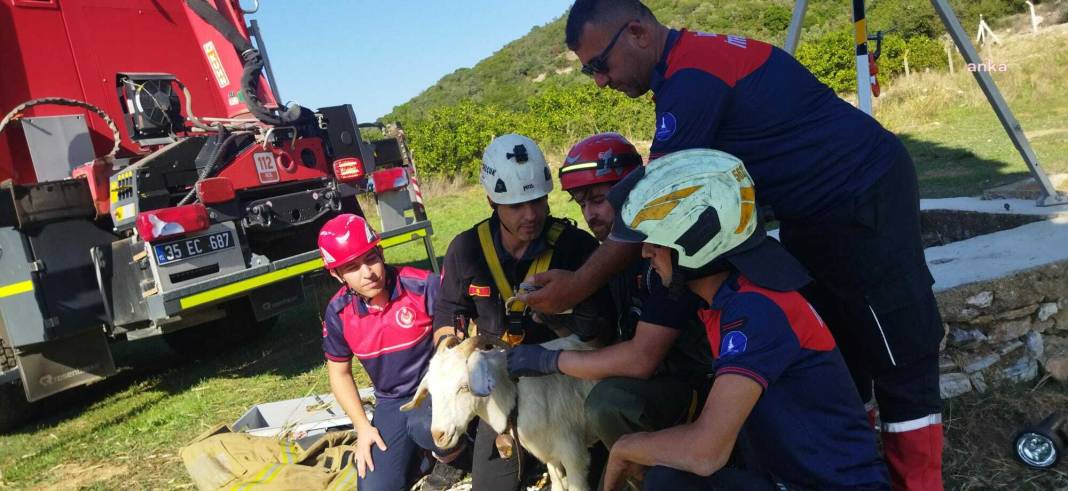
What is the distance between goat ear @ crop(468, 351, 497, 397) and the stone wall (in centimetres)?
255

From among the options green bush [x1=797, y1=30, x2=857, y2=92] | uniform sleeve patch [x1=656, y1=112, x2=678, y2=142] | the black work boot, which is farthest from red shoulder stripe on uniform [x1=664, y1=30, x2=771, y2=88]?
green bush [x1=797, y1=30, x2=857, y2=92]

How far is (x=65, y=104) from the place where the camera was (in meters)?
5.95

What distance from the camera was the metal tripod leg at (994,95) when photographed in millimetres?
4309

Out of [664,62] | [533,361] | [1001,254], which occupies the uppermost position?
[664,62]

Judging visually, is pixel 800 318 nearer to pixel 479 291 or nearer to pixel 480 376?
pixel 480 376

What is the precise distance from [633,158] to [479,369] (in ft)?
4.23

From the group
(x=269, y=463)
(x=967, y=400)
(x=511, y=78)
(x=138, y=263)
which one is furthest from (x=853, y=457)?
(x=511, y=78)

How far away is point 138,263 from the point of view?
5.62 meters

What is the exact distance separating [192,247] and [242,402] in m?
1.54

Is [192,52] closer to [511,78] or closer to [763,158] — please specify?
[763,158]

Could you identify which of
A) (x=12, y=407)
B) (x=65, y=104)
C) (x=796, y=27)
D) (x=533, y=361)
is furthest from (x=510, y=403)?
(x=12, y=407)

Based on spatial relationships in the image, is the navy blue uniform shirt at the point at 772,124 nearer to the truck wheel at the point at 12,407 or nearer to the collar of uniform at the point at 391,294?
the collar of uniform at the point at 391,294

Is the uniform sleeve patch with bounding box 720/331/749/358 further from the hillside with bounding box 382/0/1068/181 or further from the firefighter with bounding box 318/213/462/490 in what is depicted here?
the hillside with bounding box 382/0/1068/181

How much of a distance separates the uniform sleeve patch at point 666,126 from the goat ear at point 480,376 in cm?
113
